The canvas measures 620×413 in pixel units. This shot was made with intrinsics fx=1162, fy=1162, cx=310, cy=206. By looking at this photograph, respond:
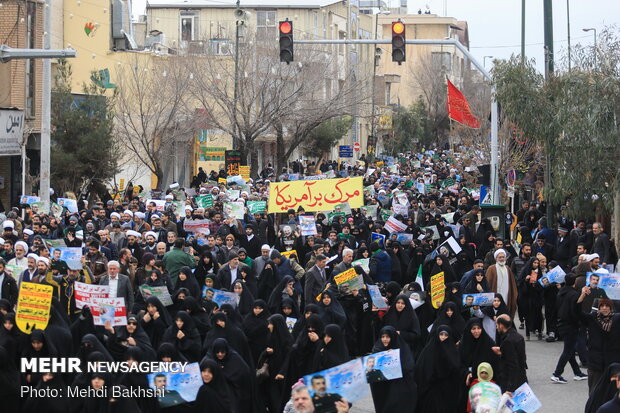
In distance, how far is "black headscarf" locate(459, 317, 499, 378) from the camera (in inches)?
443

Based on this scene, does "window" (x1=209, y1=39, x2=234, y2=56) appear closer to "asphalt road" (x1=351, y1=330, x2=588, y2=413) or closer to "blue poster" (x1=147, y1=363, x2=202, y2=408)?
"asphalt road" (x1=351, y1=330, x2=588, y2=413)

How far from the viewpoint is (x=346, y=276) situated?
559 inches

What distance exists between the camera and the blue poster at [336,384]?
793 centimetres

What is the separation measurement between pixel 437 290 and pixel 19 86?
20.3 m

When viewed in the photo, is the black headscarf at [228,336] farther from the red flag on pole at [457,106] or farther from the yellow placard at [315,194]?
the red flag on pole at [457,106]

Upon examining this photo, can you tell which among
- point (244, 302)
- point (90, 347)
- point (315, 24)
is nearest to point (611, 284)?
point (244, 302)

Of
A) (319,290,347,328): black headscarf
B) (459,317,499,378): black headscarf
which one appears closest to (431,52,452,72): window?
(319,290,347,328): black headscarf

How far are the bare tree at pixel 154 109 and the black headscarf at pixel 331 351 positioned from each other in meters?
24.4

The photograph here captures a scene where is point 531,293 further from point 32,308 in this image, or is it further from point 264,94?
point 264,94

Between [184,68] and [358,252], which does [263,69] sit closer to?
[184,68]

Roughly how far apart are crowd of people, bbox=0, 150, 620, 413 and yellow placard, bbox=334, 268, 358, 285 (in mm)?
257

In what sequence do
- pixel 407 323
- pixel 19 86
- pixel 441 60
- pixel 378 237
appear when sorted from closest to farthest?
pixel 407 323
pixel 378 237
pixel 19 86
pixel 441 60

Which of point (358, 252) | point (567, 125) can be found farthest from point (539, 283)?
point (567, 125)

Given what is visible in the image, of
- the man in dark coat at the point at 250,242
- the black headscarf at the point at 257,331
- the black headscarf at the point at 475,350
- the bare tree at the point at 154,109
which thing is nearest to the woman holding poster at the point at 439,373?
the black headscarf at the point at 475,350
